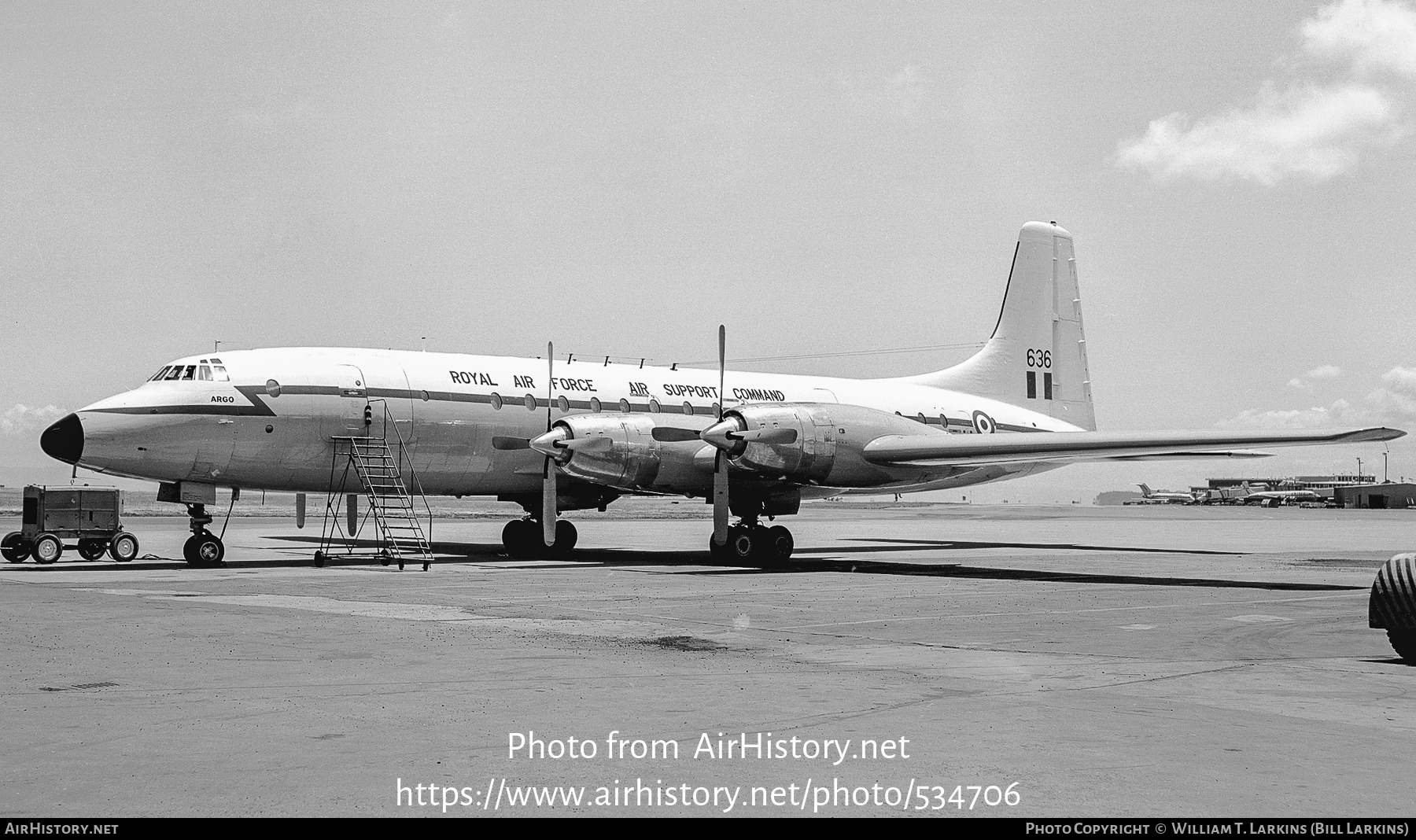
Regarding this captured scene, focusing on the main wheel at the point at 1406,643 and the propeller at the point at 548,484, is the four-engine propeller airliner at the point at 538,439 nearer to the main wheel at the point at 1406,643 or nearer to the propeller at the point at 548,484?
the propeller at the point at 548,484

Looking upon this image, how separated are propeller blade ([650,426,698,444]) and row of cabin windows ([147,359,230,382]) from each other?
29.9ft

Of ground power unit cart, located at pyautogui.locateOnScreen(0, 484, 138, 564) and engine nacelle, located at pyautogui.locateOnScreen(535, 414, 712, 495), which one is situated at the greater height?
engine nacelle, located at pyautogui.locateOnScreen(535, 414, 712, 495)

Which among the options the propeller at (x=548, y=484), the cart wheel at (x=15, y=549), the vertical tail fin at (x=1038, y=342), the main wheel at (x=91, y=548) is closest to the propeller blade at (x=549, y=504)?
the propeller at (x=548, y=484)

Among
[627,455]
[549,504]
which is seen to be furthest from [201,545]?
[627,455]

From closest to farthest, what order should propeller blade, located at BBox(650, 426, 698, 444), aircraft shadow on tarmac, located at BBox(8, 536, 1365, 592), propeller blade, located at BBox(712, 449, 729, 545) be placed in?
1. aircraft shadow on tarmac, located at BBox(8, 536, 1365, 592)
2. propeller blade, located at BBox(712, 449, 729, 545)
3. propeller blade, located at BBox(650, 426, 698, 444)

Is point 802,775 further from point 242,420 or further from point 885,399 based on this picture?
point 885,399

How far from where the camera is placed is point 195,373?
89.1ft

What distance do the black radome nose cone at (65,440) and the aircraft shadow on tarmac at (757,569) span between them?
2.23 m

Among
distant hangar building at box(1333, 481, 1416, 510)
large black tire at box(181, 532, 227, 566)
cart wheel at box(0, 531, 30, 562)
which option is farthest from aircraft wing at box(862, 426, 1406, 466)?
distant hangar building at box(1333, 481, 1416, 510)

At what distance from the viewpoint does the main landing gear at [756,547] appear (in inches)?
1115

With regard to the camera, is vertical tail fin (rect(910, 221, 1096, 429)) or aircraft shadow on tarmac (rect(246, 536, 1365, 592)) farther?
Answer: vertical tail fin (rect(910, 221, 1096, 429))

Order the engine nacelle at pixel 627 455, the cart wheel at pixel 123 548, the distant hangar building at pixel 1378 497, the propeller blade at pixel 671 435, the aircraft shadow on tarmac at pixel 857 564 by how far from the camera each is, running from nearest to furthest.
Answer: the aircraft shadow on tarmac at pixel 857 564 → the cart wheel at pixel 123 548 → the engine nacelle at pixel 627 455 → the propeller blade at pixel 671 435 → the distant hangar building at pixel 1378 497

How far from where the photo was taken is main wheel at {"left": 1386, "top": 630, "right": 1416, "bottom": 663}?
476 inches

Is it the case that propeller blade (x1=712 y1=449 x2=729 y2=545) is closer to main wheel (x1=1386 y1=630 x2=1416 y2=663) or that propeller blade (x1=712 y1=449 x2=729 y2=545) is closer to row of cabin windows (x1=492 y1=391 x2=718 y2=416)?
row of cabin windows (x1=492 y1=391 x2=718 y2=416)
